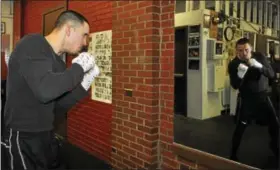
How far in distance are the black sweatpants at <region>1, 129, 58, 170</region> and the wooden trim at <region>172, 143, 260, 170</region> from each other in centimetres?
130

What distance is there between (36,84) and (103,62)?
78.1 inches

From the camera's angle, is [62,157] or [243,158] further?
[62,157]

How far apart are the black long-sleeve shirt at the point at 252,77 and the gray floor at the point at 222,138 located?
28 cm

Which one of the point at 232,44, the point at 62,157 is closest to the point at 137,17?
the point at 232,44

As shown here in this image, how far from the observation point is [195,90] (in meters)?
2.48

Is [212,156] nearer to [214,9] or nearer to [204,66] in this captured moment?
[204,66]

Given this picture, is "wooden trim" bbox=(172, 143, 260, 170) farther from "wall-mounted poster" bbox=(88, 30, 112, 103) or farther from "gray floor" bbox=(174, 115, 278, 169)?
"wall-mounted poster" bbox=(88, 30, 112, 103)

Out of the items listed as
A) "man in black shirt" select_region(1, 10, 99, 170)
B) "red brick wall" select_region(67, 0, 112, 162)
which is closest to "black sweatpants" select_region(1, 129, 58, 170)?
"man in black shirt" select_region(1, 10, 99, 170)

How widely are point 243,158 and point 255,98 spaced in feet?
1.62

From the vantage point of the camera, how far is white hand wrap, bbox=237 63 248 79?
215 cm

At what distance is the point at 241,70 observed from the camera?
7.12 ft

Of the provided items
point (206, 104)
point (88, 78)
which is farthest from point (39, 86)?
point (206, 104)

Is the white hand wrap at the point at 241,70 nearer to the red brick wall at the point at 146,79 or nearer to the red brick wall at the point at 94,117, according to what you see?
the red brick wall at the point at 146,79

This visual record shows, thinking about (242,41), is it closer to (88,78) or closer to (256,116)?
(256,116)
